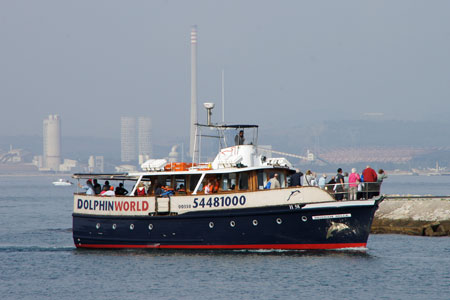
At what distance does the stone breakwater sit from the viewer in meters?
40.6

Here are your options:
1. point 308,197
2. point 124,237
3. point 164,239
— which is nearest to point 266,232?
point 308,197

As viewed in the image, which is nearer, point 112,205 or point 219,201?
point 219,201

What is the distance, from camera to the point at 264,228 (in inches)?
1127

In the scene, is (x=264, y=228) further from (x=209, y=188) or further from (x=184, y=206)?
(x=184, y=206)

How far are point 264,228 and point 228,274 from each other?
103 inches

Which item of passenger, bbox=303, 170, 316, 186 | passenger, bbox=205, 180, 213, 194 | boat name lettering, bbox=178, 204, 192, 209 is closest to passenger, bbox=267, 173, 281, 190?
passenger, bbox=303, 170, 316, 186

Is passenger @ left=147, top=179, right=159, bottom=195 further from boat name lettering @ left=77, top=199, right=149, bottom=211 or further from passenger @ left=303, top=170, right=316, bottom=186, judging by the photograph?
passenger @ left=303, top=170, right=316, bottom=186

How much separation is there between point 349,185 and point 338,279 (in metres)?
3.83

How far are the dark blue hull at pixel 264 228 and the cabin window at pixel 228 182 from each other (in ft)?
4.74

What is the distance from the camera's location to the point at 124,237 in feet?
103

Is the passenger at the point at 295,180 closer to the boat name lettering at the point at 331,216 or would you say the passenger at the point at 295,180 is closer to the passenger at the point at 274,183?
the passenger at the point at 274,183

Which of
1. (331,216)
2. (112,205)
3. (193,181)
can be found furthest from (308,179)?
(112,205)

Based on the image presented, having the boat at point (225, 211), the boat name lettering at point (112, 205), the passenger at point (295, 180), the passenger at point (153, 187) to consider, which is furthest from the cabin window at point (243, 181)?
the boat name lettering at point (112, 205)

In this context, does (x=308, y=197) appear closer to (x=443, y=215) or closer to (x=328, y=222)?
(x=328, y=222)
